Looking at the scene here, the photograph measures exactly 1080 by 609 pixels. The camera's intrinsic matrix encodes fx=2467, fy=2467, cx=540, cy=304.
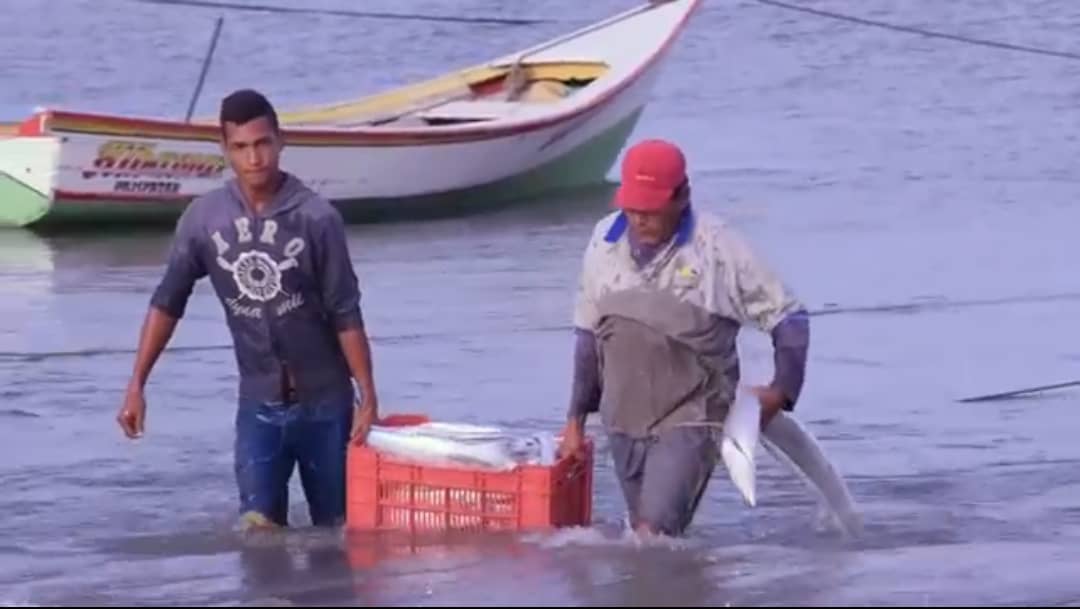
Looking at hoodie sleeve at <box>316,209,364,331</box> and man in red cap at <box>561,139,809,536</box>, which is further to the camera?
hoodie sleeve at <box>316,209,364,331</box>

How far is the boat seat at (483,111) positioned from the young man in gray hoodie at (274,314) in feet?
42.0

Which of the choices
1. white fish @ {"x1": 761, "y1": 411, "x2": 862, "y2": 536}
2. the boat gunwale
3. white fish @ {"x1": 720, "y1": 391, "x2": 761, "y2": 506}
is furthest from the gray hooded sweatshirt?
the boat gunwale

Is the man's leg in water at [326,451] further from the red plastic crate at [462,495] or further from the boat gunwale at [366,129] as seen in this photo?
the boat gunwale at [366,129]

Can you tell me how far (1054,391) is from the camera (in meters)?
11.3

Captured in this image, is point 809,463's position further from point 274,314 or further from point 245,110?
point 245,110

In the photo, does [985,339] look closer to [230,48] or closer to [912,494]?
[912,494]

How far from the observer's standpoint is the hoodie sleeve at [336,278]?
23.7ft

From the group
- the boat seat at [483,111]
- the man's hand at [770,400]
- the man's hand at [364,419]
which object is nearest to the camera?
the man's hand at [770,400]

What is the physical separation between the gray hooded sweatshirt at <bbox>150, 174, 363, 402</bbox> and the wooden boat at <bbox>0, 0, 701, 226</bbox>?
407 inches

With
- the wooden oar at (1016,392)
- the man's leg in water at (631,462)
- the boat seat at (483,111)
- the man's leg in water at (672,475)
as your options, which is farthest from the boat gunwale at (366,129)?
the man's leg in water at (672,475)

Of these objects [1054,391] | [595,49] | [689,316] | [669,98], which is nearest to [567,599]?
[689,316]

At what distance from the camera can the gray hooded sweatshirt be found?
722cm

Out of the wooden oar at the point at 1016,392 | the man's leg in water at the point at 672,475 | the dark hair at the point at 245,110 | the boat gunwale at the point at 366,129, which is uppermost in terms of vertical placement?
the dark hair at the point at 245,110

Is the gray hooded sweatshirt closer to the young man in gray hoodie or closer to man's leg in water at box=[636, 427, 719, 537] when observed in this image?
the young man in gray hoodie
